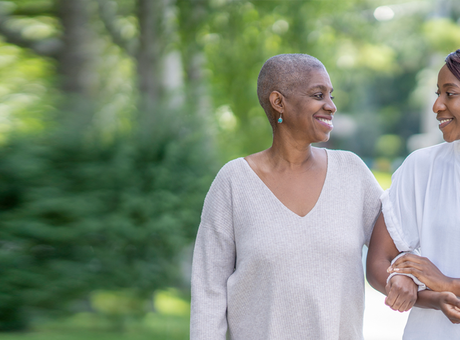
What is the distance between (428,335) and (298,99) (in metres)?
1.03

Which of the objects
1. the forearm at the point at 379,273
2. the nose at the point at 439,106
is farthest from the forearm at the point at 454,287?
the nose at the point at 439,106

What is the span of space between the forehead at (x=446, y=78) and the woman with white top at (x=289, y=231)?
16.8 inches

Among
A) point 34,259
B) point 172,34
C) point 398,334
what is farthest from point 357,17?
point 34,259

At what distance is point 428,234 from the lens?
2.00 metres

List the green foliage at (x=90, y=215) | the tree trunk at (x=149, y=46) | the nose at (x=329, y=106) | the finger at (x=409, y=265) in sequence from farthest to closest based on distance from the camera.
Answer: the tree trunk at (x=149, y=46) → the green foliage at (x=90, y=215) → the nose at (x=329, y=106) → the finger at (x=409, y=265)

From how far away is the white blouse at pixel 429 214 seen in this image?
6.42 ft

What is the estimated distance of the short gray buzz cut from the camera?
7.25 feet

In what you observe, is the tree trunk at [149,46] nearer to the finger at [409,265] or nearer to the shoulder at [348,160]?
the shoulder at [348,160]

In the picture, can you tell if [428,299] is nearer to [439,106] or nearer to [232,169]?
[439,106]

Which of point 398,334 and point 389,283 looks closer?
point 389,283

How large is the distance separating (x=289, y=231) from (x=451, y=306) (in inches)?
24.9

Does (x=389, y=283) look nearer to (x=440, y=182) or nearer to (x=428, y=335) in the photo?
(x=428, y=335)

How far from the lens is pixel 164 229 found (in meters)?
5.48

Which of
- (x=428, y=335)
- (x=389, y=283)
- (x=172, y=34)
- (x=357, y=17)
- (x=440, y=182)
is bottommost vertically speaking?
(x=428, y=335)
